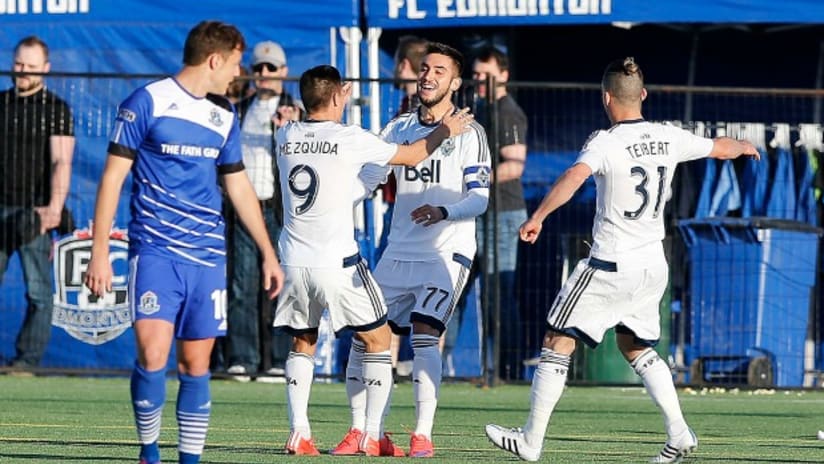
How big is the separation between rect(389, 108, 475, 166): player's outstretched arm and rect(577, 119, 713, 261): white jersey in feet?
2.54

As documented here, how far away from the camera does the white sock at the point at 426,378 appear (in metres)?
9.62

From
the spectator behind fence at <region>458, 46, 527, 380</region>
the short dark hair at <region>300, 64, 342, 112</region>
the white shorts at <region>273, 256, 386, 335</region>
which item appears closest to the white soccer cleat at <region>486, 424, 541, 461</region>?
the white shorts at <region>273, 256, 386, 335</region>

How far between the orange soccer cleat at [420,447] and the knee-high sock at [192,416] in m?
1.89

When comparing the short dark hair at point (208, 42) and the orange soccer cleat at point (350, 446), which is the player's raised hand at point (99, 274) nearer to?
the short dark hair at point (208, 42)

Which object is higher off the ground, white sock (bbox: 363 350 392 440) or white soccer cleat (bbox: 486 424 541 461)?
white sock (bbox: 363 350 392 440)

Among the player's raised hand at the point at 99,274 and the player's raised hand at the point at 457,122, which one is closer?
the player's raised hand at the point at 99,274

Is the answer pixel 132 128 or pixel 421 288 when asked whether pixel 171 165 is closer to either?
pixel 132 128

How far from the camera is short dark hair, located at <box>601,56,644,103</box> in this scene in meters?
9.16

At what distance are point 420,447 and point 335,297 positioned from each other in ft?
2.88

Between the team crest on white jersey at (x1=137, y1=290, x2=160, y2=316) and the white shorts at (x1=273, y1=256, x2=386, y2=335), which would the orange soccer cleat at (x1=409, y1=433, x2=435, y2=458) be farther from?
the team crest on white jersey at (x1=137, y1=290, x2=160, y2=316)

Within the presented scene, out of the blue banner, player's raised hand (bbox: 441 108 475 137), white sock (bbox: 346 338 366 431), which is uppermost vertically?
the blue banner

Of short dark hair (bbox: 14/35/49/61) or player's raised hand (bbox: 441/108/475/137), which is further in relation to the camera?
short dark hair (bbox: 14/35/49/61)

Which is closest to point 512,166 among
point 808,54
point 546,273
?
point 546,273

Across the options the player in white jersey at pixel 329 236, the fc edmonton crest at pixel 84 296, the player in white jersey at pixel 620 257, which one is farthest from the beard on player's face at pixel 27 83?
the player in white jersey at pixel 620 257
